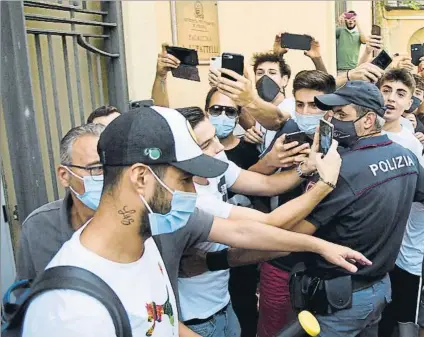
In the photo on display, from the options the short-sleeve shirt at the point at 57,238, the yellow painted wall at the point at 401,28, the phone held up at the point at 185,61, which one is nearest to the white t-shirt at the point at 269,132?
the phone held up at the point at 185,61

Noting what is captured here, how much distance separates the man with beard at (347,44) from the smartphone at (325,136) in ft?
13.4

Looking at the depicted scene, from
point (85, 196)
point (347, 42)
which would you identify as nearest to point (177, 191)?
point (85, 196)

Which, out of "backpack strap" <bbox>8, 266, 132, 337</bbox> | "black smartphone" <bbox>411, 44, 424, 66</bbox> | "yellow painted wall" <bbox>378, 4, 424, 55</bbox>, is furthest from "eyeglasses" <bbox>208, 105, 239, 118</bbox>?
"yellow painted wall" <bbox>378, 4, 424, 55</bbox>

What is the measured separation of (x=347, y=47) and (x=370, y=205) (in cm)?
452

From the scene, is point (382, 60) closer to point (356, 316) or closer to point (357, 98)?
point (357, 98)

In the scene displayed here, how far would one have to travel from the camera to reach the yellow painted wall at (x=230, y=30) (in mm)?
3824

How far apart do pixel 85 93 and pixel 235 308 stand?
1881mm

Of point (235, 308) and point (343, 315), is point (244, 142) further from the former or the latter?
point (343, 315)

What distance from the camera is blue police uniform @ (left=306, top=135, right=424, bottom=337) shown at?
216cm

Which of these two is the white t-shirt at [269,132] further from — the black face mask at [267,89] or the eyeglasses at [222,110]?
the eyeglasses at [222,110]

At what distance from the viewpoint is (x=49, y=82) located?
321 cm

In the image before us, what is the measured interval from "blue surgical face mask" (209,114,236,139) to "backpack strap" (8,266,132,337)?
6.30ft

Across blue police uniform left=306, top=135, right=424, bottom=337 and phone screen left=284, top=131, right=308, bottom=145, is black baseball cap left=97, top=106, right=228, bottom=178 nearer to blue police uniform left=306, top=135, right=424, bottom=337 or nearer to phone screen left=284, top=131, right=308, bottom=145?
blue police uniform left=306, top=135, right=424, bottom=337

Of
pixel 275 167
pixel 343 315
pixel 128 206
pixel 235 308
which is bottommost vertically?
pixel 235 308
